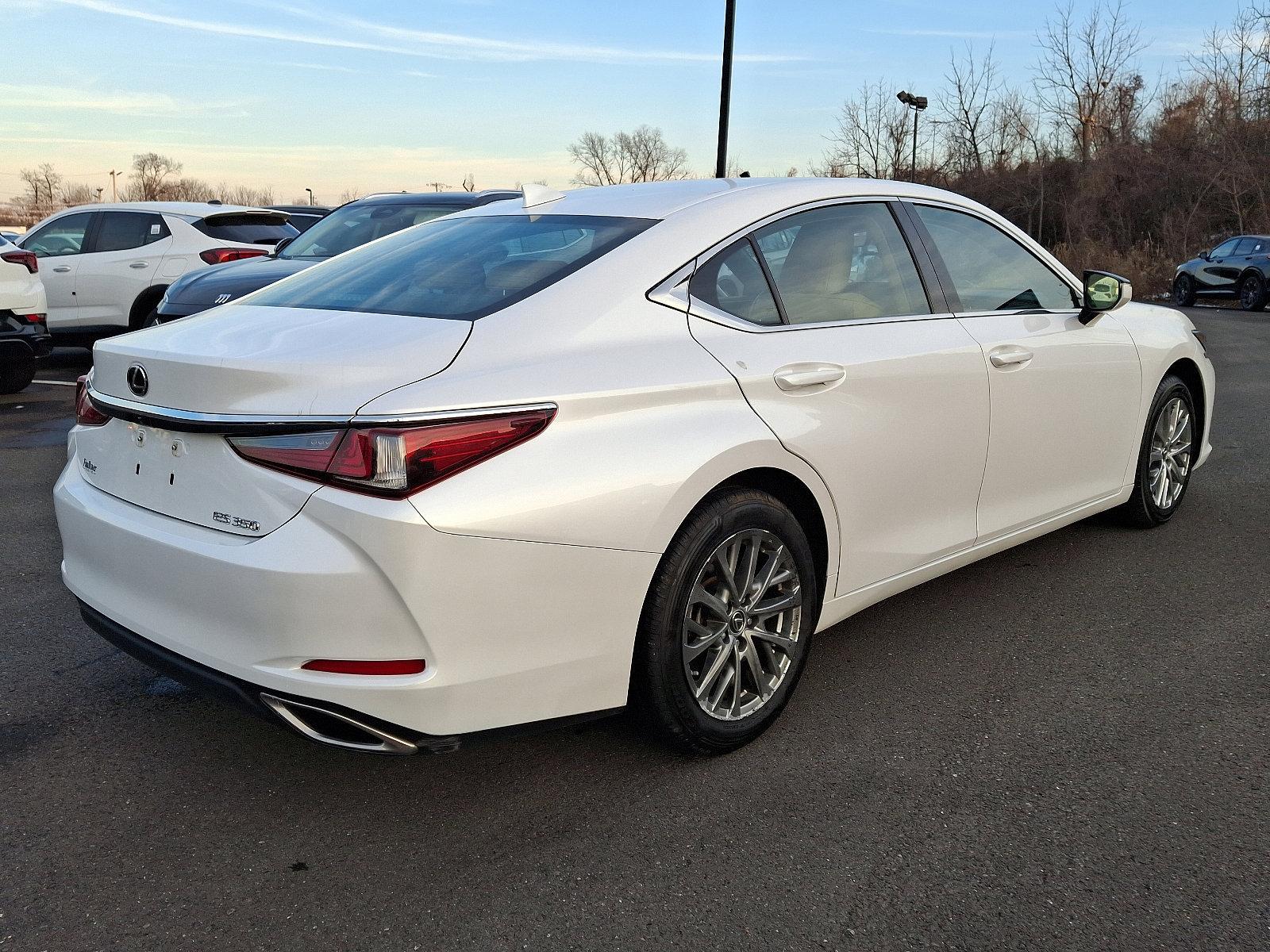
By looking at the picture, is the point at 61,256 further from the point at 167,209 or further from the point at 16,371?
the point at 16,371

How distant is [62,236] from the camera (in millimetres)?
11766

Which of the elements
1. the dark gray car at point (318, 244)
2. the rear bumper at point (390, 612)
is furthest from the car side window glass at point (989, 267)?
the dark gray car at point (318, 244)

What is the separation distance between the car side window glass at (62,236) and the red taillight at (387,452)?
10.6 meters

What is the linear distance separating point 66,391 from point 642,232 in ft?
29.8

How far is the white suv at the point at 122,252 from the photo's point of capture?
11414 mm

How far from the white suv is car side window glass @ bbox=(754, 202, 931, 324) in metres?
8.73

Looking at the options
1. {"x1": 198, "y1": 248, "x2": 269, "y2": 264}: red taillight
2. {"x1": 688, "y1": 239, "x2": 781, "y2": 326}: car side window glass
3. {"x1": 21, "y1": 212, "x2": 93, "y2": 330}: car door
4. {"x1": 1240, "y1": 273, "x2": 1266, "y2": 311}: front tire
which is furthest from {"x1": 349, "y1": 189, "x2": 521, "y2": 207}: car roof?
{"x1": 1240, "y1": 273, "x2": 1266, "y2": 311}: front tire

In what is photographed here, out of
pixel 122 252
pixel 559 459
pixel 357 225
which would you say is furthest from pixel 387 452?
pixel 122 252

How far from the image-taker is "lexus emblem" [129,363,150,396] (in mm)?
2820

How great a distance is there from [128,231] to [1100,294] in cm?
1016

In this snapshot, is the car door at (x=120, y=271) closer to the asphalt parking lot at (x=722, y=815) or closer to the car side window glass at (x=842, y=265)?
the asphalt parking lot at (x=722, y=815)

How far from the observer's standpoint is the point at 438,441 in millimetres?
2482

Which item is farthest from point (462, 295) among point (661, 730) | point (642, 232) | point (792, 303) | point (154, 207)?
point (154, 207)

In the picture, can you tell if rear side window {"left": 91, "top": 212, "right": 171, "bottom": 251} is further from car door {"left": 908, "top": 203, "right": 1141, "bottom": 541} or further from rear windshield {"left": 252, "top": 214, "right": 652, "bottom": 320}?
car door {"left": 908, "top": 203, "right": 1141, "bottom": 541}
